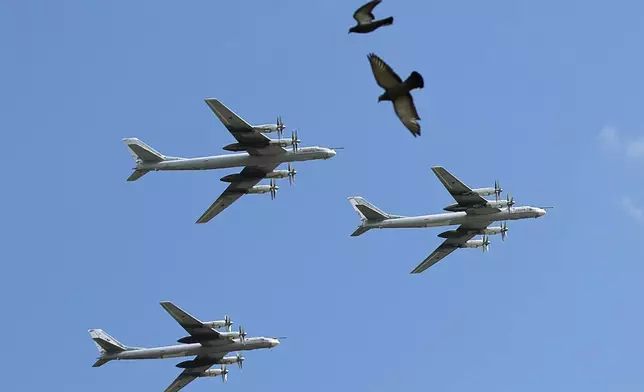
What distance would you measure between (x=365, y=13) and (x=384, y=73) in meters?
3.80

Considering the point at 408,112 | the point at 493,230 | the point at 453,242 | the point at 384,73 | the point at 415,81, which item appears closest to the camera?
the point at 415,81

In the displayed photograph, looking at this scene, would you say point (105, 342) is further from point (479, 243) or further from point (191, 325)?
point (479, 243)

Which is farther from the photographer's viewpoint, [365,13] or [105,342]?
[105,342]

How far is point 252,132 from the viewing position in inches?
4658

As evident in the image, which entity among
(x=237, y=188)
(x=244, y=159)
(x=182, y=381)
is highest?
(x=244, y=159)

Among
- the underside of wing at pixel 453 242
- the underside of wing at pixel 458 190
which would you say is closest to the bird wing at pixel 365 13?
the underside of wing at pixel 458 190

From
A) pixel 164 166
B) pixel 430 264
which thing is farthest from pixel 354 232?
pixel 164 166

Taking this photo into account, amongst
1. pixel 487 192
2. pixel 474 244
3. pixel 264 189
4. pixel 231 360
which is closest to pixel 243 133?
pixel 264 189

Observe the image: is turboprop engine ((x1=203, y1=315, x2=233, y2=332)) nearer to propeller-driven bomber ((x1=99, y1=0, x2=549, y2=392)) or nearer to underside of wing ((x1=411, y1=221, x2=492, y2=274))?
propeller-driven bomber ((x1=99, y1=0, x2=549, y2=392))

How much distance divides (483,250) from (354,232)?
44.3 ft

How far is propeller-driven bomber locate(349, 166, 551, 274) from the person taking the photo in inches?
4813

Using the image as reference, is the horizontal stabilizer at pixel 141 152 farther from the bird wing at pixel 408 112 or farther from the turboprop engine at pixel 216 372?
the bird wing at pixel 408 112

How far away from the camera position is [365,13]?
66.8m

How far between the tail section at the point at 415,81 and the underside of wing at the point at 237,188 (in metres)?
58.1
